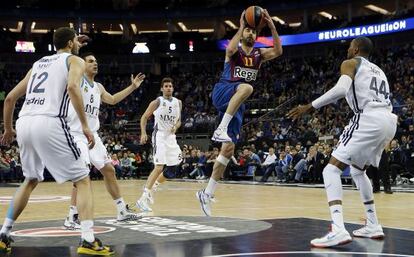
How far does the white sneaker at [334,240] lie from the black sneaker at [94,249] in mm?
1707

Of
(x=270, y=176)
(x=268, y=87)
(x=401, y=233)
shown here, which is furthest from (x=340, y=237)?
(x=268, y=87)

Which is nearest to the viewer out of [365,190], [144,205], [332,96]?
[332,96]

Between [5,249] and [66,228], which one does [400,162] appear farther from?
[5,249]

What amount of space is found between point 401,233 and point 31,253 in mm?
3435

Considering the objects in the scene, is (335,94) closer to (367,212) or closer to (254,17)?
(367,212)

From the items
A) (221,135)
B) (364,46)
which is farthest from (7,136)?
(364,46)

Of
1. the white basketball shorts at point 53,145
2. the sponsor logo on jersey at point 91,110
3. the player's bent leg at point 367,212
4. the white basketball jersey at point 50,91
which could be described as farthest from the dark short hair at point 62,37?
the player's bent leg at point 367,212

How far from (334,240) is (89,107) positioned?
3.11 meters

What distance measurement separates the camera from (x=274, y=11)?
115 feet

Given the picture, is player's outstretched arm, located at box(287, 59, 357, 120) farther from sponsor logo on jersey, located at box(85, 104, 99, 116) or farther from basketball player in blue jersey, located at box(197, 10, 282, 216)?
sponsor logo on jersey, located at box(85, 104, 99, 116)

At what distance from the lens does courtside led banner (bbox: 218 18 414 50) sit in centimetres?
2880

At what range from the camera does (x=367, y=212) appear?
587cm

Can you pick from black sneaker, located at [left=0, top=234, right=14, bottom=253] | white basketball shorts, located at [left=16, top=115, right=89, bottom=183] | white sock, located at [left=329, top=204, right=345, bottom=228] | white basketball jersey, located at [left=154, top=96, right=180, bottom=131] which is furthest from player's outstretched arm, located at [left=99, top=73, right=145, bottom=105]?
white sock, located at [left=329, top=204, right=345, bottom=228]

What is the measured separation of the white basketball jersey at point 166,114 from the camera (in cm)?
951
